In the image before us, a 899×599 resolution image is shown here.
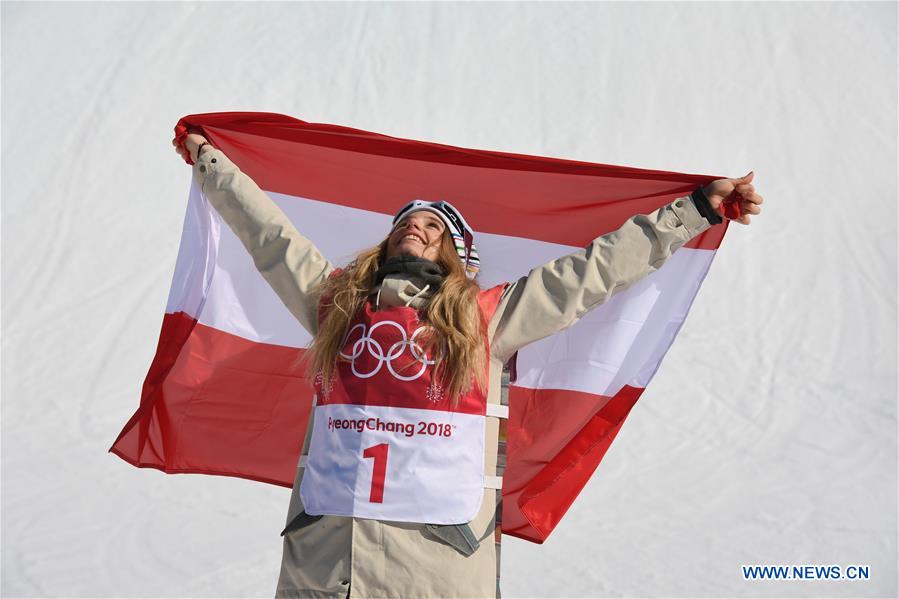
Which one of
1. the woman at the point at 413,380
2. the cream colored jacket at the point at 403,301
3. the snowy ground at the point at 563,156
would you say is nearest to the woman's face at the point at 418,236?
the woman at the point at 413,380

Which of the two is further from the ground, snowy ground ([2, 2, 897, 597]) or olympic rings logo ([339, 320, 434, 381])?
snowy ground ([2, 2, 897, 597])

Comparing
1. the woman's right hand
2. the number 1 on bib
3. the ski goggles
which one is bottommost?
the number 1 on bib

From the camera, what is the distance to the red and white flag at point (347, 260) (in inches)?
132

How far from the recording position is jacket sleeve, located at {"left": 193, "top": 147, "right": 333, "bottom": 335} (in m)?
2.84

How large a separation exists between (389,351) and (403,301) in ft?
0.51

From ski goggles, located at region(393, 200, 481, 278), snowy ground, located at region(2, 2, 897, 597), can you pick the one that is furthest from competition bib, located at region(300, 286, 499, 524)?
snowy ground, located at region(2, 2, 897, 597)

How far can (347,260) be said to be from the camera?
3.77m

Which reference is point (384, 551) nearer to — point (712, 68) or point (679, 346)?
point (679, 346)

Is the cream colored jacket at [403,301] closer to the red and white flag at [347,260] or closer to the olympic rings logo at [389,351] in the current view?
the olympic rings logo at [389,351]

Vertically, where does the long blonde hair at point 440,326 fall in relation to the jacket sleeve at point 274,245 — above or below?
below

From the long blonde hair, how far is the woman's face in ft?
0.27

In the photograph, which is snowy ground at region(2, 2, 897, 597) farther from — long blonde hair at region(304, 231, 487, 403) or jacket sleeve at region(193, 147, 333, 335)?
long blonde hair at region(304, 231, 487, 403)

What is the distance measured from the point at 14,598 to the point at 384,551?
303 centimetres

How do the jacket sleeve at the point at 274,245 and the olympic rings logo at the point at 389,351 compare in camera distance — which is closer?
the olympic rings logo at the point at 389,351
